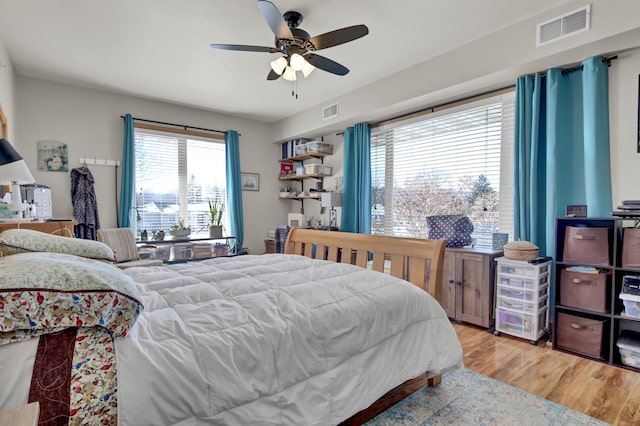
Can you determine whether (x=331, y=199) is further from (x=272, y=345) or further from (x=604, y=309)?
(x=272, y=345)

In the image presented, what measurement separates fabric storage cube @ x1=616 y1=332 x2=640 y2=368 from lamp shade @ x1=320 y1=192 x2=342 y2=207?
128 inches

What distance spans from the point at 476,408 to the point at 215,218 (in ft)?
14.4

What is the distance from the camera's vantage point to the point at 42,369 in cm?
90

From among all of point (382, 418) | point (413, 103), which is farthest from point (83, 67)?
point (382, 418)

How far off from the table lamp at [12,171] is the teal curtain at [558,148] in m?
3.89

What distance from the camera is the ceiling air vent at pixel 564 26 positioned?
2.33 m

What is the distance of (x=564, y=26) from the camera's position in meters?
2.42

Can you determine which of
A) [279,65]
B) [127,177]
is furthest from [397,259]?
[127,177]

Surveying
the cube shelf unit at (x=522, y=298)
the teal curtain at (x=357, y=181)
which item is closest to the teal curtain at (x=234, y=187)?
the teal curtain at (x=357, y=181)

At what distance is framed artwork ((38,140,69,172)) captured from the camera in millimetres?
3854

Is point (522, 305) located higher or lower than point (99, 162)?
lower

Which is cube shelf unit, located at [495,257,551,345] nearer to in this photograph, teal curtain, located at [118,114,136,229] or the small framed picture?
the small framed picture

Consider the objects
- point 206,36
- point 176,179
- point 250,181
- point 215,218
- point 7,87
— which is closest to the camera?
point 206,36

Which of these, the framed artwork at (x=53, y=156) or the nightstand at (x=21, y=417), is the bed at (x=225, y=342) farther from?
the framed artwork at (x=53, y=156)
